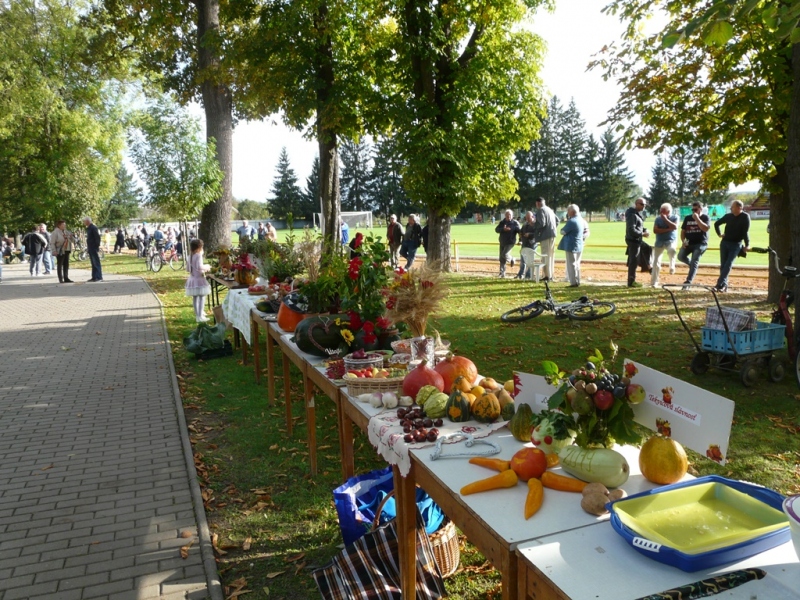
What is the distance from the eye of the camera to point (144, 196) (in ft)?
60.5

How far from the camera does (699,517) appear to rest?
1.81 metres

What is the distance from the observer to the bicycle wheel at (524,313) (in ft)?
33.7

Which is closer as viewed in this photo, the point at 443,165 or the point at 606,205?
the point at 443,165

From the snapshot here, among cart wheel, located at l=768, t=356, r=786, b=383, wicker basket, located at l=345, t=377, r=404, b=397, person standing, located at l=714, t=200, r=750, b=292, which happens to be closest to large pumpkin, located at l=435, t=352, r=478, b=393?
wicker basket, located at l=345, t=377, r=404, b=397

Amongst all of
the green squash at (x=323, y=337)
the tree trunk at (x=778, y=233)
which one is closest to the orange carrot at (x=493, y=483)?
the green squash at (x=323, y=337)

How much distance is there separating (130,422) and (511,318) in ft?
21.2

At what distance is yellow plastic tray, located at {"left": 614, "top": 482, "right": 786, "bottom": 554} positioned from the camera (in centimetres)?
162

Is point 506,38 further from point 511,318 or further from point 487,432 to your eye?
point 487,432

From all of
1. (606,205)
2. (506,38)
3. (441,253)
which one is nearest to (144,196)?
(441,253)

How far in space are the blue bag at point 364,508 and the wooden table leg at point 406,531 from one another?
411mm

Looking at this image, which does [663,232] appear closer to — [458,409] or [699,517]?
[458,409]

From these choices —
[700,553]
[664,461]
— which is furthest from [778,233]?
[700,553]

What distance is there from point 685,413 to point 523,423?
2.09ft

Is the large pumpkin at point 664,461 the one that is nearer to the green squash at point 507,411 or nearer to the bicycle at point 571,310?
the green squash at point 507,411
